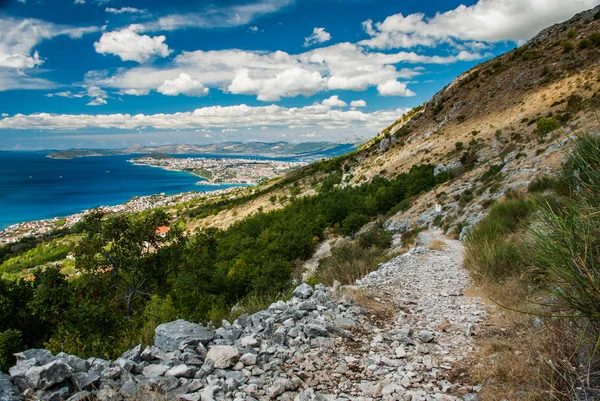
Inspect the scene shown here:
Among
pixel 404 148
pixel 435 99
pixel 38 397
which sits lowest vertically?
pixel 38 397

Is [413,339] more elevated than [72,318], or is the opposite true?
[413,339]

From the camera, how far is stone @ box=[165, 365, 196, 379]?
3.74 m

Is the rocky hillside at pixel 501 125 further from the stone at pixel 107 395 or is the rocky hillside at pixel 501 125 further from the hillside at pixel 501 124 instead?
the stone at pixel 107 395

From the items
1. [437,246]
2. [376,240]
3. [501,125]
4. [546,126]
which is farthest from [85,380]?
[501,125]

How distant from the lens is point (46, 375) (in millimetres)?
3266

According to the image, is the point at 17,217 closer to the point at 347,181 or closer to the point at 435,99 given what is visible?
the point at 347,181

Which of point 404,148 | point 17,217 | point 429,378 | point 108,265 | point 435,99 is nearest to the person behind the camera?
point 429,378

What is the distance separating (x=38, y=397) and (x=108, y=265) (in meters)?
7.88

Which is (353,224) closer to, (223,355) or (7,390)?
(223,355)

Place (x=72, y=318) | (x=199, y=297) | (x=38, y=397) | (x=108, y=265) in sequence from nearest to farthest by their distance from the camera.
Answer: (x=38, y=397) → (x=72, y=318) → (x=108, y=265) → (x=199, y=297)

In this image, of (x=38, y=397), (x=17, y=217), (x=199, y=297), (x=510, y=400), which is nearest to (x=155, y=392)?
(x=38, y=397)

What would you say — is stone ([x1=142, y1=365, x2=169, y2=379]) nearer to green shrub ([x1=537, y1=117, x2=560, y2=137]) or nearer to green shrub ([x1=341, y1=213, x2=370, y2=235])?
green shrub ([x1=341, y1=213, x2=370, y2=235])

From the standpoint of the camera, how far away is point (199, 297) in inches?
568

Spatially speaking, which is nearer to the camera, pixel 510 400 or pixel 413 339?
pixel 510 400
